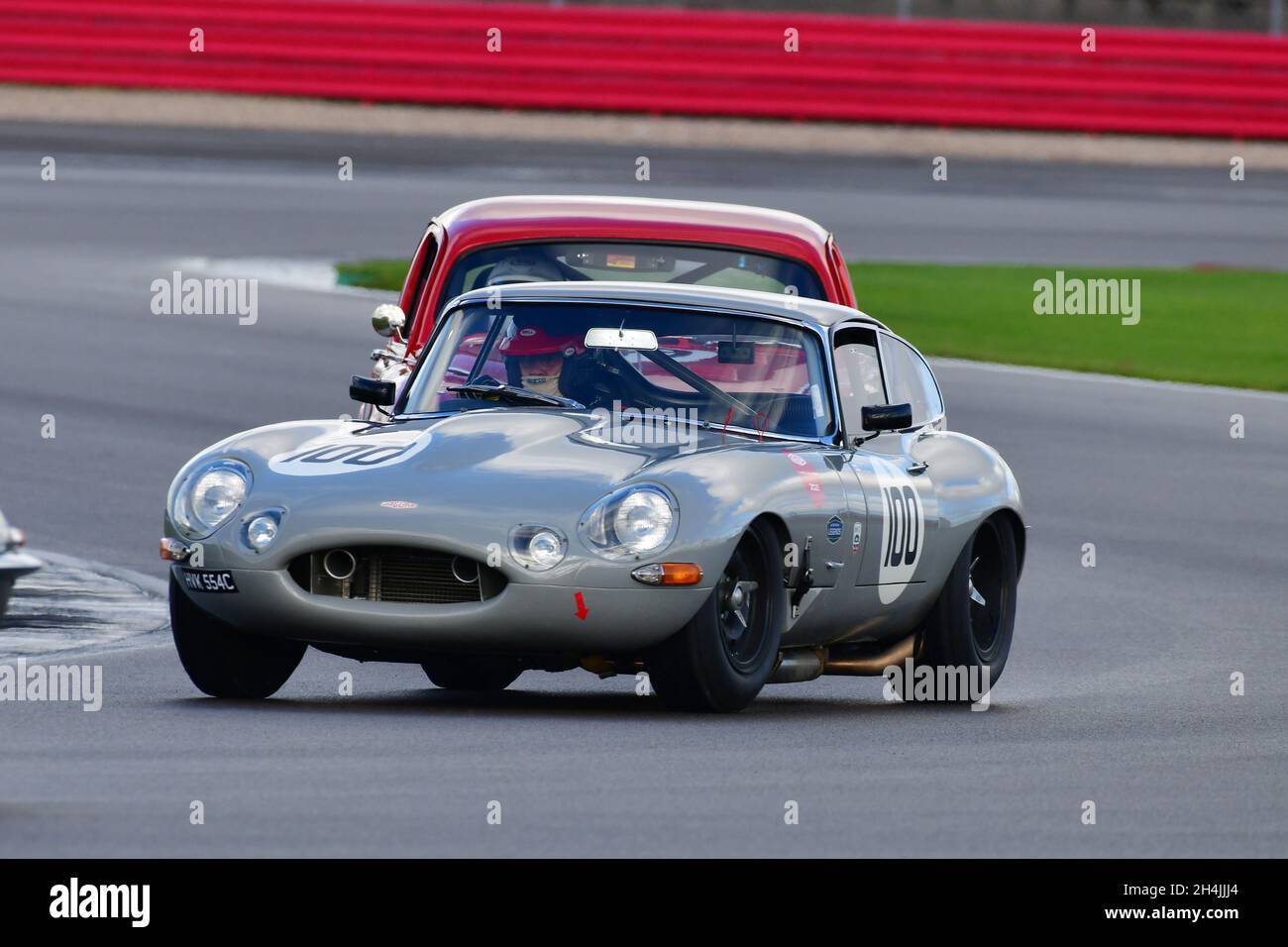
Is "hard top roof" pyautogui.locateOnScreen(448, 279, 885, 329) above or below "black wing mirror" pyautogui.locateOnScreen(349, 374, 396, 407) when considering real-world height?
above

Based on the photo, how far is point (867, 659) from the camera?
31.1 feet

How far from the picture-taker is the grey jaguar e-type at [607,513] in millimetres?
8117

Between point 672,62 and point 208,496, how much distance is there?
964 inches

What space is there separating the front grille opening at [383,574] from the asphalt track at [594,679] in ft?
1.21

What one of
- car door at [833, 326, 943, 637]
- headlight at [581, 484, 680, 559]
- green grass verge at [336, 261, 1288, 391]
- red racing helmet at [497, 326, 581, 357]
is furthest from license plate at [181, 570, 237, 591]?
green grass verge at [336, 261, 1288, 391]

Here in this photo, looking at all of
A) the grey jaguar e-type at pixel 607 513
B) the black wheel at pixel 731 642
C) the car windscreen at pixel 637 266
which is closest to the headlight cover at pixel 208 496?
the grey jaguar e-type at pixel 607 513

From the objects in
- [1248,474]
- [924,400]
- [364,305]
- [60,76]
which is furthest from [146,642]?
[60,76]

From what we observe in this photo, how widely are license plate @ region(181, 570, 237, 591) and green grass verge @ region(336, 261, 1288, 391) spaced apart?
40.4ft

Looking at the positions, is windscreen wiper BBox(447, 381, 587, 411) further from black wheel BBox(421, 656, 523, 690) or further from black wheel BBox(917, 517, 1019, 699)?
black wheel BBox(917, 517, 1019, 699)

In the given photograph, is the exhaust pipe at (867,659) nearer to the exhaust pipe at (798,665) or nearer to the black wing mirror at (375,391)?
the exhaust pipe at (798,665)

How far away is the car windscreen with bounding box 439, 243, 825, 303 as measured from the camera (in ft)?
38.4

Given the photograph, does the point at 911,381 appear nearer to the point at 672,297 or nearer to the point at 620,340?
the point at 672,297

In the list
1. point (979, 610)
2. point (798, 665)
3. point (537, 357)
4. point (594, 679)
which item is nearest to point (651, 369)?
point (537, 357)

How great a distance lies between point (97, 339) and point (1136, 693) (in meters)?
11.2
